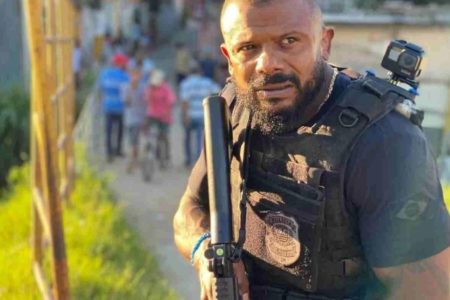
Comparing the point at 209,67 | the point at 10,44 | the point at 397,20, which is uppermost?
the point at 397,20

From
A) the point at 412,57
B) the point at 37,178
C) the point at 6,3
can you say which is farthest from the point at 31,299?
the point at 6,3

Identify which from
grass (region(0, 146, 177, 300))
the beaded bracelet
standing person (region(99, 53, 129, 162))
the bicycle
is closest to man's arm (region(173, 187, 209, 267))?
the beaded bracelet

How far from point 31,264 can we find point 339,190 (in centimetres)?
296

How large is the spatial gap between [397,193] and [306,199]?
0.22 metres

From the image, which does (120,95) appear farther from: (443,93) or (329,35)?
(329,35)

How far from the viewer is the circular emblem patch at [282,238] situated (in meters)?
1.79

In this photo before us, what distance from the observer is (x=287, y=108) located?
173cm

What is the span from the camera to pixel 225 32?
181cm

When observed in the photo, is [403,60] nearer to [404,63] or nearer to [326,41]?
[404,63]

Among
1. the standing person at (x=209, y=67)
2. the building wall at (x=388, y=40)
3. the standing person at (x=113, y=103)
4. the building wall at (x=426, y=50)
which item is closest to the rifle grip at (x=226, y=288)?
the building wall at (x=426, y=50)

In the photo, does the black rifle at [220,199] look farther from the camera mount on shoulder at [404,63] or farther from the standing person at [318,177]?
the camera mount on shoulder at [404,63]

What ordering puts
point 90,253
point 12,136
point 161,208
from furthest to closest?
1. point 12,136
2. point 161,208
3. point 90,253

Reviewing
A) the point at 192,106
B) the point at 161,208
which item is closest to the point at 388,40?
the point at 161,208

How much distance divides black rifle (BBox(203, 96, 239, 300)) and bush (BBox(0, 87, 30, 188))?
592 cm
